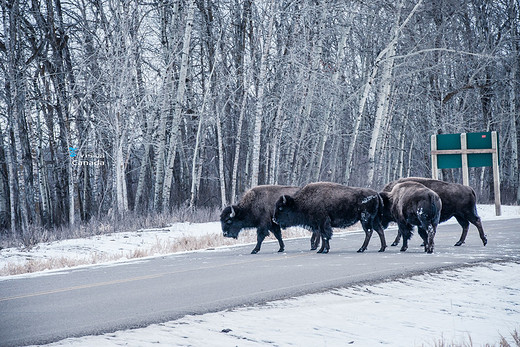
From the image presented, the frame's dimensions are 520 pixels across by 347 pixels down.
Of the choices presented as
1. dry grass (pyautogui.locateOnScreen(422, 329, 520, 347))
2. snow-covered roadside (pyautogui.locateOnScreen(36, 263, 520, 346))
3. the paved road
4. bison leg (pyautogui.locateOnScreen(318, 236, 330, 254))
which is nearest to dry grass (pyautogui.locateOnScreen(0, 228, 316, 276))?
the paved road

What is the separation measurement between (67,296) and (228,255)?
18.5 feet

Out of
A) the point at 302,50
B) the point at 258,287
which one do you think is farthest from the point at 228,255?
the point at 302,50

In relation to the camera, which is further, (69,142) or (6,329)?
(69,142)

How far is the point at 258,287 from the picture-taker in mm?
9352

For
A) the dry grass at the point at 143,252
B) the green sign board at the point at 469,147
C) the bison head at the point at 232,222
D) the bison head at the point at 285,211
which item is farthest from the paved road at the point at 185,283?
the green sign board at the point at 469,147

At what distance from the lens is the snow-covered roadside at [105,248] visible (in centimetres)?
1408

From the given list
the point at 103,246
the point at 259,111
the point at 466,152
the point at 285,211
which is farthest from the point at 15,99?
the point at 466,152

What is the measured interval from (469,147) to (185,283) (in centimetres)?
1976

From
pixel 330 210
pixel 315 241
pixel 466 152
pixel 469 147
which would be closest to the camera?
pixel 330 210

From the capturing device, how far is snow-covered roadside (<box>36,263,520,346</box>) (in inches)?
250

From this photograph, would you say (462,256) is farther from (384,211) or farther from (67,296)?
(67,296)

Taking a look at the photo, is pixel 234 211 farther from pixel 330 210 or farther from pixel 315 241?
pixel 330 210

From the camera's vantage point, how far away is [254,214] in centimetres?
1525

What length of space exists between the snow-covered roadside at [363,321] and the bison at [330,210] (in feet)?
14.6
